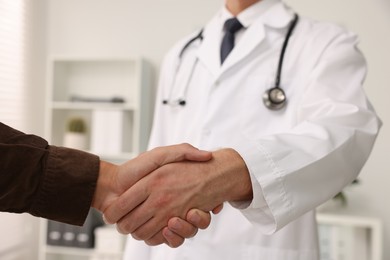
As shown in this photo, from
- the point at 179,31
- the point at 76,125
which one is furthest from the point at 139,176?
the point at 179,31

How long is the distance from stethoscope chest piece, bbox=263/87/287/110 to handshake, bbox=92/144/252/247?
265mm

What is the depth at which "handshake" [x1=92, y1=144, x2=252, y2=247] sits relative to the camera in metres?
0.82

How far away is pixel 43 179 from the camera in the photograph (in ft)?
2.70

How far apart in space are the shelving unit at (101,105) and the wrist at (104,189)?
157 cm

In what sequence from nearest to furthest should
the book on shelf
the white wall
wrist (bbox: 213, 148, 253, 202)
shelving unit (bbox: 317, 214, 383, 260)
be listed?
wrist (bbox: 213, 148, 253, 202) → shelving unit (bbox: 317, 214, 383, 260) → the white wall → the book on shelf

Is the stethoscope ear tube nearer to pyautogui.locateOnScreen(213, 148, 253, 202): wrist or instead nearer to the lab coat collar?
the lab coat collar

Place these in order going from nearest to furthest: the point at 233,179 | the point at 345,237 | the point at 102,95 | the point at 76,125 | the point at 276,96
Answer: the point at 233,179
the point at 276,96
the point at 345,237
the point at 76,125
the point at 102,95

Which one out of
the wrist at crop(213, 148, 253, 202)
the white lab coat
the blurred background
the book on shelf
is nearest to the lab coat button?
the white lab coat

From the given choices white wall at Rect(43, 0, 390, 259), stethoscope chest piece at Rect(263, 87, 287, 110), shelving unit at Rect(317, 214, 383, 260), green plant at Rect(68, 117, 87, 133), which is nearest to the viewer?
stethoscope chest piece at Rect(263, 87, 287, 110)

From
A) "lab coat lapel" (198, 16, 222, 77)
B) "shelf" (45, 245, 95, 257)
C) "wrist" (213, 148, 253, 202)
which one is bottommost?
"shelf" (45, 245, 95, 257)

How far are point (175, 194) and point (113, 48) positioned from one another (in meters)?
2.09

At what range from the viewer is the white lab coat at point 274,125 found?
81cm

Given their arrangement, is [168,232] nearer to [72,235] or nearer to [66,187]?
[66,187]

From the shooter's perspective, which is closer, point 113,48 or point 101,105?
point 101,105
